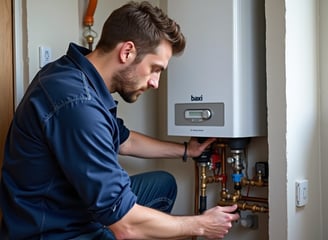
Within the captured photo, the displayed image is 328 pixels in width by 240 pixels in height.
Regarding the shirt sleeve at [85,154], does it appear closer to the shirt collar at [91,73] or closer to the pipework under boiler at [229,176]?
the shirt collar at [91,73]

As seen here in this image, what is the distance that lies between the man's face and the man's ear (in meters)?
0.03

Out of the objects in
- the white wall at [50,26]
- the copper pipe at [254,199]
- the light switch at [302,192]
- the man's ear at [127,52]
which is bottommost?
the copper pipe at [254,199]

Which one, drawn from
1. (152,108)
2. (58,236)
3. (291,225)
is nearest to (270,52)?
(291,225)

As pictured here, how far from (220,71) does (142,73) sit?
366 mm

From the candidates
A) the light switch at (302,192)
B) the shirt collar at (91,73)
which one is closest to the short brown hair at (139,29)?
the shirt collar at (91,73)

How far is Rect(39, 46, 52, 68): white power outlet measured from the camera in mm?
1668

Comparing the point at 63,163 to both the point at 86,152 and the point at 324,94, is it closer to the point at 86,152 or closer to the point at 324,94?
the point at 86,152

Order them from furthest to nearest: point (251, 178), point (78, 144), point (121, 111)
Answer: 1. point (121, 111)
2. point (251, 178)
3. point (78, 144)

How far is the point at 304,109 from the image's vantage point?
157 centimetres

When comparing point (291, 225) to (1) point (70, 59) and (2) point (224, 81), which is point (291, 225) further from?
(1) point (70, 59)

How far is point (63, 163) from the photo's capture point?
3.38 feet

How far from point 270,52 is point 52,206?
965 millimetres

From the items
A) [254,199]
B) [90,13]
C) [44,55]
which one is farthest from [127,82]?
[254,199]

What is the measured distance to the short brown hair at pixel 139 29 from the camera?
4.18ft
